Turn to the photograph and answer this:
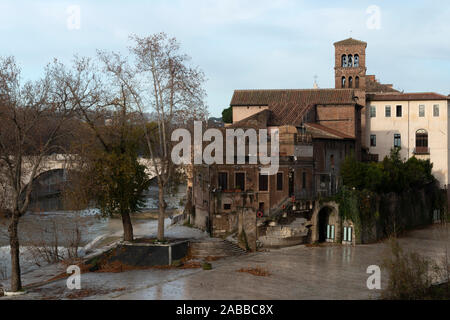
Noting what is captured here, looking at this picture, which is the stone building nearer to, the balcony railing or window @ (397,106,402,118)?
the balcony railing

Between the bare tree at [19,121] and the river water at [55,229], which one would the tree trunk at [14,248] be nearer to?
the bare tree at [19,121]

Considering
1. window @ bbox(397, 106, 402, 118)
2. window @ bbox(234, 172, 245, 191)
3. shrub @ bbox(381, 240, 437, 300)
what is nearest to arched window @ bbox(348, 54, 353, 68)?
window @ bbox(397, 106, 402, 118)

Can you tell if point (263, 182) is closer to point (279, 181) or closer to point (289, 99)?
point (279, 181)

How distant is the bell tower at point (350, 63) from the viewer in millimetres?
61541

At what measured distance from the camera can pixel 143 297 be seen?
2292cm

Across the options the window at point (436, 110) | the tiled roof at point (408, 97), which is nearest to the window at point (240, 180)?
the tiled roof at point (408, 97)

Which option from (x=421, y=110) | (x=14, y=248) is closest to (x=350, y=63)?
(x=421, y=110)

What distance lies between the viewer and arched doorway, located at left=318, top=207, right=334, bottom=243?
3819 centimetres

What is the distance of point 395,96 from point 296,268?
32.9 metres

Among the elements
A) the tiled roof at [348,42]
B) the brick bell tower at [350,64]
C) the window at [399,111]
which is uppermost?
the tiled roof at [348,42]

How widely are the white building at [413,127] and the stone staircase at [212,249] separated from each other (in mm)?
28556

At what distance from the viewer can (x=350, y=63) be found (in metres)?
62.6

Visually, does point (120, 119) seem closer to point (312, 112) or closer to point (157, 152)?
point (157, 152)

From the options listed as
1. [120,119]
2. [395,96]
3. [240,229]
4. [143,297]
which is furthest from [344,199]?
[395,96]
